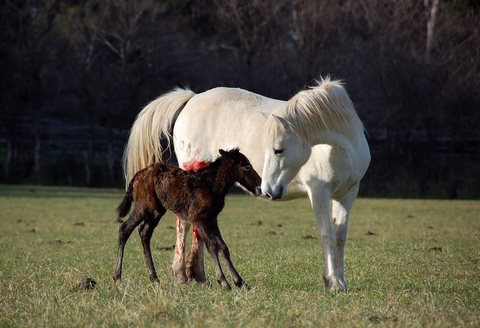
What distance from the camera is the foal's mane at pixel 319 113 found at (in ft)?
22.6

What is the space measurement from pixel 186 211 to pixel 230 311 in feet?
6.21

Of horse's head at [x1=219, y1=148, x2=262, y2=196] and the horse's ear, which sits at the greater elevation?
the horse's ear

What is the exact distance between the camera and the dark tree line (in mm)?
29953

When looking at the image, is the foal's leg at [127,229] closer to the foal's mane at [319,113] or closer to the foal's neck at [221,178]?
the foal's neck at [221,178]

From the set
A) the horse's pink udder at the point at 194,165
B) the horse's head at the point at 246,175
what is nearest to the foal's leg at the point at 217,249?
the horse's head at the point at 246,175

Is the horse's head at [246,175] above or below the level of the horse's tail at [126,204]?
above

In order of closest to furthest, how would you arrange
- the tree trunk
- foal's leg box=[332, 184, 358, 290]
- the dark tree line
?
foal's leg box=[332, 184, 358, 290]
the dark tree line
the tree trunk

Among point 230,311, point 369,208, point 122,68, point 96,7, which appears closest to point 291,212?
point 369,208

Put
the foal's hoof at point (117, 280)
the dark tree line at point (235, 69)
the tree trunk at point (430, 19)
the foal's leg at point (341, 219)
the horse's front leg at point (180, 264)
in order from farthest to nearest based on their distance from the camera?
the tree trunk at point (430, 19), the dark tree line at point (235, 69), the horse's front leg at point (180, 264), the foal's leg at point (341, 219), the foal's hoof at point (117, 280)

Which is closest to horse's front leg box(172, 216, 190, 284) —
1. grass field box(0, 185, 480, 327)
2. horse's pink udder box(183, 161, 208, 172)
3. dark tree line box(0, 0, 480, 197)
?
grass field box(0, 185, 480, 327)

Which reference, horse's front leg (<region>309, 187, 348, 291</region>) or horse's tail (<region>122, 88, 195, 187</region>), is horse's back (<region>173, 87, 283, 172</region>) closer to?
horse's tail (<region>122, 88, 195, 187</region>)

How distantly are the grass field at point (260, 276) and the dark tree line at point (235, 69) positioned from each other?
Result: 12.7m

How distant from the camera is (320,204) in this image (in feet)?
23.1

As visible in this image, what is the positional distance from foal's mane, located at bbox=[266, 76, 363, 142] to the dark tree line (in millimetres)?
21583
